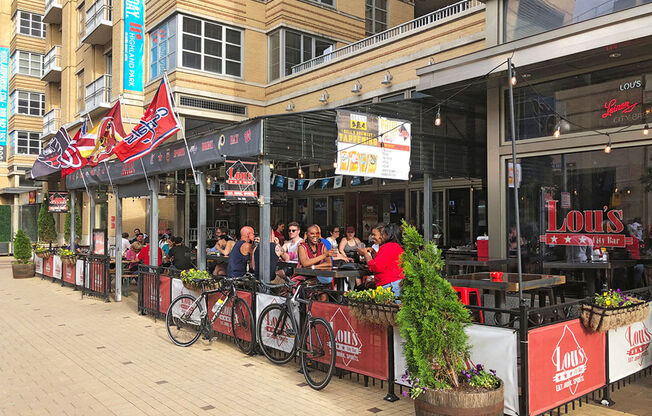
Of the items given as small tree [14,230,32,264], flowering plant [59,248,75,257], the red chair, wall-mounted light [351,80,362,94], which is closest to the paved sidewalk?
the red chair

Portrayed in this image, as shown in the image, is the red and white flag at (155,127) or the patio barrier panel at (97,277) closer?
the red and white flag at (155,127)

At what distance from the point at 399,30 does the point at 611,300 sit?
1248cm

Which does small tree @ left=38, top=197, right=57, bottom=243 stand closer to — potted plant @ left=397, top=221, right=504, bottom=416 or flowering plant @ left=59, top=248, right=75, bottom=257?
flowering plant @ left=59, top=248, right=75, bottom=257

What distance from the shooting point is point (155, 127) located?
991 cm

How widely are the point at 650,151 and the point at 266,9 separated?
52.9 ft

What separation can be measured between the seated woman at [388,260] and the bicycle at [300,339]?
0.99 m

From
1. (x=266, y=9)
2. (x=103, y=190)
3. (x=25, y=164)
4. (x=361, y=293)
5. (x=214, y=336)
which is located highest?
(x=266, y=9)

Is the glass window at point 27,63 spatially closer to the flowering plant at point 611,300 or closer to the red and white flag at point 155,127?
the red and white flag at point 155,127

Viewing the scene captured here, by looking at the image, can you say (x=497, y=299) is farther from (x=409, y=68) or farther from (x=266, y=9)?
(x=266, y=9)

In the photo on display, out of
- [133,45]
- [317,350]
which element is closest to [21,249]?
[133,45]

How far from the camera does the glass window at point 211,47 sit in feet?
60.7

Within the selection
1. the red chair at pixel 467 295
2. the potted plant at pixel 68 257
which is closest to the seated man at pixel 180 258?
the red chair at pixel 467 295

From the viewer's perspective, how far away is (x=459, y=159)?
11789mm

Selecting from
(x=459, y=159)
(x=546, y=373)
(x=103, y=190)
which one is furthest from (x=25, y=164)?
(x=546, y=373)
